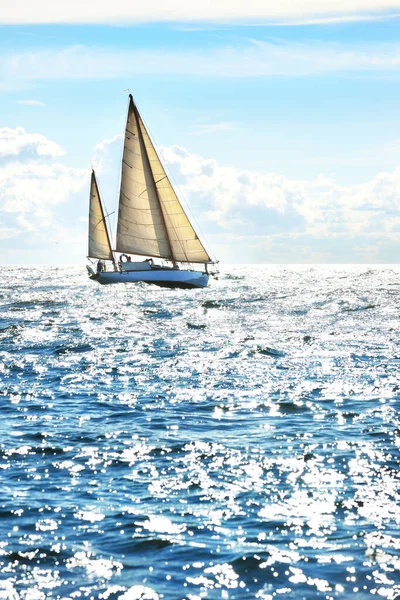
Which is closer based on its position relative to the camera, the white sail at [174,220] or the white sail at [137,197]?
the white sail at [137,197]

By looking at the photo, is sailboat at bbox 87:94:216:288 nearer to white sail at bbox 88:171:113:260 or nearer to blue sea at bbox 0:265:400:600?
white sail at bbox 88:171:113:260

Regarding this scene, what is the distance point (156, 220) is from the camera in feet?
303

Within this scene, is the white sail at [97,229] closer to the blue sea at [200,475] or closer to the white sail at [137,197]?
the white sail at [137,197]

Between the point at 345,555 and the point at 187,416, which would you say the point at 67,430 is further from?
the point at 345,555

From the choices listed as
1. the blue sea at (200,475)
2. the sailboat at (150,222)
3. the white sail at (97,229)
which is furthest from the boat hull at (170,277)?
the blue sea at (200,475)

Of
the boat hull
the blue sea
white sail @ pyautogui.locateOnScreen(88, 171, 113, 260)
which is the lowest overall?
the blue sea

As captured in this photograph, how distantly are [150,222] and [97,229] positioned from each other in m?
13.0

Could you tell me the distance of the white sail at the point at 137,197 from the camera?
91625mm

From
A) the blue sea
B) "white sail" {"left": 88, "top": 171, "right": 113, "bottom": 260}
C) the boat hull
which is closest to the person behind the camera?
the blue sea

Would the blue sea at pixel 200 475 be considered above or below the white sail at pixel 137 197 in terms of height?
below

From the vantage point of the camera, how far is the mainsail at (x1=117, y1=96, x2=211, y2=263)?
301 ft

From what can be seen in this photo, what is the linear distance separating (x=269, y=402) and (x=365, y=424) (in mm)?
4235

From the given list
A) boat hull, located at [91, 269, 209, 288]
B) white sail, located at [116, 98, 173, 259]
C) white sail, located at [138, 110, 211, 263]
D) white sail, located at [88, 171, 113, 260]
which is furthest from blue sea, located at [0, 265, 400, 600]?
white sail, located at [88, 171, 113, 260]

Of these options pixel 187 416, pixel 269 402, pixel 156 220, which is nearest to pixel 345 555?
pixel 187 416
